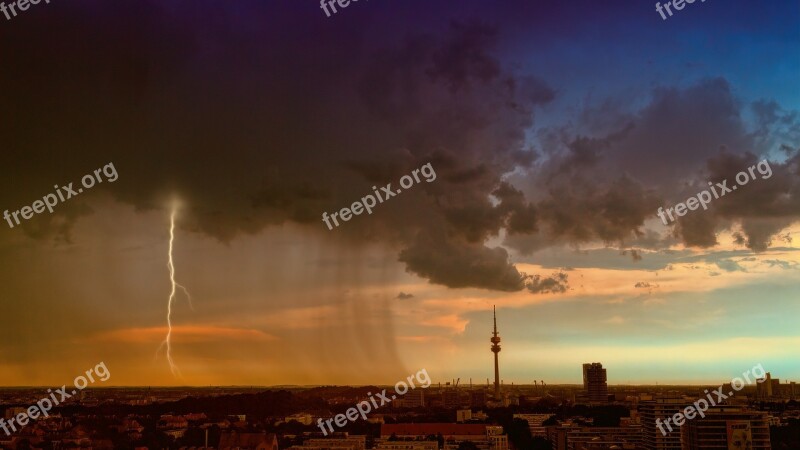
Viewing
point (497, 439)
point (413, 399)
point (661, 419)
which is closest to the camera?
point (661, 419)

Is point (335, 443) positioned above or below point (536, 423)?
above

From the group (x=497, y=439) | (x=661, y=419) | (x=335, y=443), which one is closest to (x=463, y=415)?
(x=497, y=439)

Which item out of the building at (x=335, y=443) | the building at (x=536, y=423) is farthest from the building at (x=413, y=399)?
the building at (x=335, y=443)

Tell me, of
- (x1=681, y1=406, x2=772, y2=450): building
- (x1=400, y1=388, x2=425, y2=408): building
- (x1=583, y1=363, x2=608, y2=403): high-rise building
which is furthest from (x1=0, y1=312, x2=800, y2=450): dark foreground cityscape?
(x1=583, y1=363, x2=608, y2=403): high-rise building

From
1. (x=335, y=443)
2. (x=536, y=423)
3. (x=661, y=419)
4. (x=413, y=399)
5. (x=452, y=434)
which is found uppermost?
(x=661, y=419)

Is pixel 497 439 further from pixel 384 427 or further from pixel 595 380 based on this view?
pixel 595 380

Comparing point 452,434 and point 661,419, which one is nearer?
point 661,419
